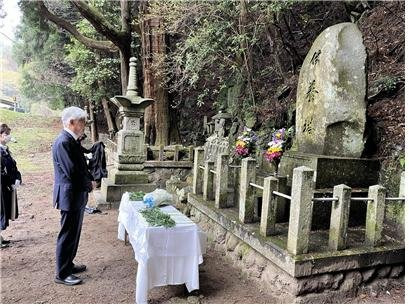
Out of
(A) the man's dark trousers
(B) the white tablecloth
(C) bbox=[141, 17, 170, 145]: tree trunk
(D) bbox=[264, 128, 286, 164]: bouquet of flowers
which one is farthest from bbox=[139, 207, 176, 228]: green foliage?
(C) bbox=[141, 17, 170, 145]: tree trunk

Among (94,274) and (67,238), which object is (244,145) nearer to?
(94,274)

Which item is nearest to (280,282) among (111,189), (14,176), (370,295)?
(370,295)

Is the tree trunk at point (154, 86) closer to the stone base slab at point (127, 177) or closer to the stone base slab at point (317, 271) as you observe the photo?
the stone base slab at point (127, 177)

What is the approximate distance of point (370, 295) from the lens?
3.63m

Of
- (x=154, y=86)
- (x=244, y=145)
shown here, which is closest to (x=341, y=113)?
(x=244, y=145)

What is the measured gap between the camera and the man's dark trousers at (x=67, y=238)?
12.0ft

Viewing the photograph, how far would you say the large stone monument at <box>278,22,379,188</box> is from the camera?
4.63 metres

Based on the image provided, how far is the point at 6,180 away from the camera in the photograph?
4750mm

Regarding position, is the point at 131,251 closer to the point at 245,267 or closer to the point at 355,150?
the point at 245,267

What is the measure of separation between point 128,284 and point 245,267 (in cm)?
143

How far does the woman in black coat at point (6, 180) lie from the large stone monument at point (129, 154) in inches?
111

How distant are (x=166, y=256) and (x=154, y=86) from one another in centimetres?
777

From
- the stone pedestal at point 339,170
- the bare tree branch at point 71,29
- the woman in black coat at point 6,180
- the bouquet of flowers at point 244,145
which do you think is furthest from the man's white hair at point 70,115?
the bare tree branch at point 71,29

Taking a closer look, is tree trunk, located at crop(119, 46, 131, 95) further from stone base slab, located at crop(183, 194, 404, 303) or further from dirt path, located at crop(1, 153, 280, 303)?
stone base slab, located at crop(183, 194, 404, 303)
